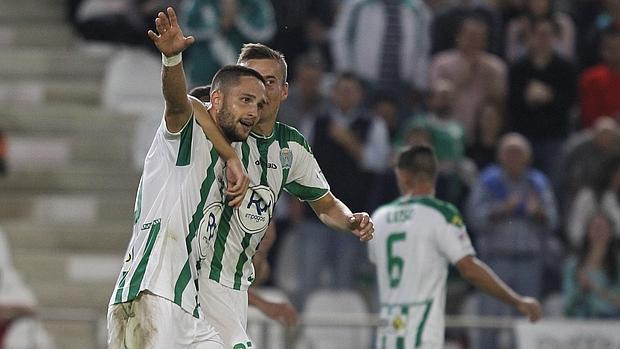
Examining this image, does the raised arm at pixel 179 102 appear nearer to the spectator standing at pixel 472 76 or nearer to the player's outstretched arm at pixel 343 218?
the player's outstretched arm at pixel 343 218

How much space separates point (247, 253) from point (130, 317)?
0.82m

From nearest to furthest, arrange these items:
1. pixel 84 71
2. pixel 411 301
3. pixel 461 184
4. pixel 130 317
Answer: pixel 130 317
pixel 411 301
pixel 461 184
pixel 84 71

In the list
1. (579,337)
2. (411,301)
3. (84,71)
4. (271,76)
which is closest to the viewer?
(271,76)

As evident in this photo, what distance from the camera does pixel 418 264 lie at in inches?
406

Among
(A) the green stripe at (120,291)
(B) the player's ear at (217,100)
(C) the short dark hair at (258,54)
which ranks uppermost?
(C) the short dark hair at (258,54)

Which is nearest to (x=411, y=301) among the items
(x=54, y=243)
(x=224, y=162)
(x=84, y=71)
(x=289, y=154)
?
(x=289, y=154)

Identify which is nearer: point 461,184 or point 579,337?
point 579,337

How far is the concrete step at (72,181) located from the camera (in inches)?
630

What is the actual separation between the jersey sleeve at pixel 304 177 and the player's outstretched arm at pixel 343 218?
0.18ft

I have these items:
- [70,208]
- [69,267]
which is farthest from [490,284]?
[70,208]

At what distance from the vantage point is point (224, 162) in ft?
25.7

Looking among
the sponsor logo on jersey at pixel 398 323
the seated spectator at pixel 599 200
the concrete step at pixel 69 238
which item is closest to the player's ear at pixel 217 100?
the sponsor logo on jersey at pixel 398 323

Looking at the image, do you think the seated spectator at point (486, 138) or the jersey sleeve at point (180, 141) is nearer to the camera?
the jersey sleeve at point (180, 141)

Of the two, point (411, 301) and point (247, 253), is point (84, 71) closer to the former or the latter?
point (411, 301)
